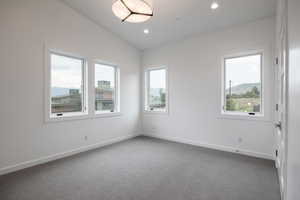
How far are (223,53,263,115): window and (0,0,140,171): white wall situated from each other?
3.63 m

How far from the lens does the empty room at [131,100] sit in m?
2.42

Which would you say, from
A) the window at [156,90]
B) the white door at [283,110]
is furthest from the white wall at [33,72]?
the white door at [283,110]

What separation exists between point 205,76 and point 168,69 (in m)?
1.26

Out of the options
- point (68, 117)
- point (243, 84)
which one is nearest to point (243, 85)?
point (243, 84)

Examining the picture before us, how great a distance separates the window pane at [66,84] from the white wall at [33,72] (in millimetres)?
295

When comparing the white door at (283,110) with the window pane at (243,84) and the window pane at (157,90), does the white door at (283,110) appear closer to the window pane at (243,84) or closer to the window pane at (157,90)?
the window pane at (243,84)

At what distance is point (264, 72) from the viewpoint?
11.0ft

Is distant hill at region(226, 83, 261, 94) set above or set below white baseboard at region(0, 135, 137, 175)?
above

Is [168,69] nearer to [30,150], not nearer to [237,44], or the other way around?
[237,44]

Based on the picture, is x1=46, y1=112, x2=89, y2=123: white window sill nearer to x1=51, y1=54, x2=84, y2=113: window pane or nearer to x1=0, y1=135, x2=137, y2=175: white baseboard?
x1=51, y1=54, x2=84, y2=113: window pane

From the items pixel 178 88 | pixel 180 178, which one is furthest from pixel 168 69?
pixel 180 178

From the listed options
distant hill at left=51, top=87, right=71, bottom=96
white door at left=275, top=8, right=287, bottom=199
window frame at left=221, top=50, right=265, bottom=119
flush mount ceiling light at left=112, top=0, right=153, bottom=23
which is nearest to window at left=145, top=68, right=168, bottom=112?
window frame at left=221, top=50, right=265, bottom=119

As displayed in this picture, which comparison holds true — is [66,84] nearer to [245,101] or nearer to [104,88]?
[104,88]

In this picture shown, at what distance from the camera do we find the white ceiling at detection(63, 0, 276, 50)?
3100mm
